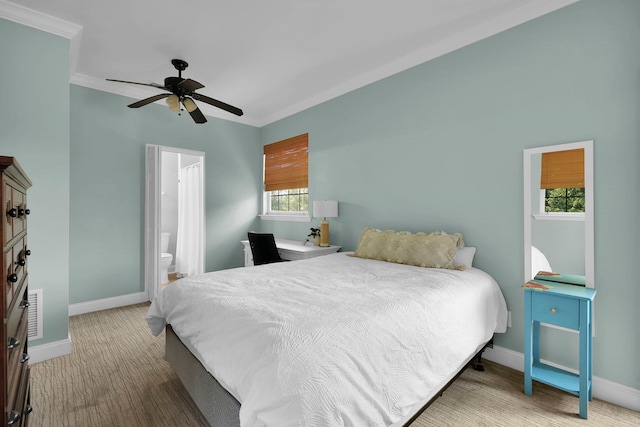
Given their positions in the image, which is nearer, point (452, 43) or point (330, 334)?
point (330, 334)

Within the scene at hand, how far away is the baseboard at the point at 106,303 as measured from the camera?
3621mm

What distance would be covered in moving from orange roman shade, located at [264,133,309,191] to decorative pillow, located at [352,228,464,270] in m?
1.82

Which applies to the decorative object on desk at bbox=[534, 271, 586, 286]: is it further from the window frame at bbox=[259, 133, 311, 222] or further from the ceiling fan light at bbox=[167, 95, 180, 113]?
the ceiling fan light at bbox=[167, 95, 180, 113]

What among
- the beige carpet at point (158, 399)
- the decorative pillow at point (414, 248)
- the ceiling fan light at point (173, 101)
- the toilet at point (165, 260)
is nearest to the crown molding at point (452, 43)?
the decorative pillow at point (414, 248)

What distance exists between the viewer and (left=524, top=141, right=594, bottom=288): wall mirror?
2104mm

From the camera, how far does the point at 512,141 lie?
2.45 m

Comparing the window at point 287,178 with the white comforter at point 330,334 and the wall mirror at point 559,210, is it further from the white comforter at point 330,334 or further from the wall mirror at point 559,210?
the wall mirror at point 559,210

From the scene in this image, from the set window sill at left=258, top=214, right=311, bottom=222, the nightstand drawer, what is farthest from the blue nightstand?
window sill at left=258, top=214, right=311, bottom=222

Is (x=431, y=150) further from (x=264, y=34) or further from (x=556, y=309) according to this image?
(x=264, y=34)

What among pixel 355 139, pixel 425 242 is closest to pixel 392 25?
pixel 355 139

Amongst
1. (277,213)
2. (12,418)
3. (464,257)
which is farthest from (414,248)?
(277,213)

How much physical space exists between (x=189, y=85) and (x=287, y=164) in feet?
7.08

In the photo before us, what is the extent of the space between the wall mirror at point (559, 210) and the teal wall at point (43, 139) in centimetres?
385

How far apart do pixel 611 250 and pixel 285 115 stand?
4.11 metres
